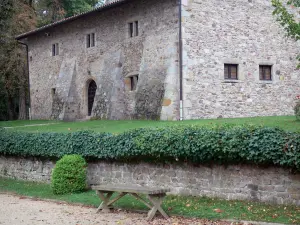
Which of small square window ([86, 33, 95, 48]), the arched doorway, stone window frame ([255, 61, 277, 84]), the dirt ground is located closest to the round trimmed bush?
the dirt ground

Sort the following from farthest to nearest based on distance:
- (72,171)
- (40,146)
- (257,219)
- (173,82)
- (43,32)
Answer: (43,32)
(173,82)
(40,146)
(72,171)
(257,219)

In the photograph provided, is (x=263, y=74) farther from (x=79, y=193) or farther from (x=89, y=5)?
(x=89, y=5)

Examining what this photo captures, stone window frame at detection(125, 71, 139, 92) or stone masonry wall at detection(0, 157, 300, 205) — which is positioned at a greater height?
stone window frame at detection(125, 71, 139, 92)

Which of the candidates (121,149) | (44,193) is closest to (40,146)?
(44,193)

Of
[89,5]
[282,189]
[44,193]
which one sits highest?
[89,5]

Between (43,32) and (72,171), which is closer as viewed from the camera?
(72,171)

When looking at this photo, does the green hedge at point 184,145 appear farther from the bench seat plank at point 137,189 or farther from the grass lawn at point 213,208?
the bench seat plank at point 137,189

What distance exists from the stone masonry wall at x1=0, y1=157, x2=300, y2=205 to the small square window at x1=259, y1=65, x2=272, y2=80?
1058 centimetres

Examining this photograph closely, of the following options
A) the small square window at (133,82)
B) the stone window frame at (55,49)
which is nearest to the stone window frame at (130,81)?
the small square window at (133,82)

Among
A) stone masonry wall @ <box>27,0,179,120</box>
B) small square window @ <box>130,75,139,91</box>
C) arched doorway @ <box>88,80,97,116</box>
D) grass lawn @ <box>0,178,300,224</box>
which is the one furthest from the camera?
arched doorway @ <box>88,80,97,116</box>

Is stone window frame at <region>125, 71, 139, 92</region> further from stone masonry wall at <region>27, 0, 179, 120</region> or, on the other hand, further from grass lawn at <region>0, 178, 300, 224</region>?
grass lawn at <region>0, 178, 300, 224</region>

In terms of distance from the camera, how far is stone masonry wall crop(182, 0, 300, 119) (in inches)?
702

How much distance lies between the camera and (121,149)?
1092cm

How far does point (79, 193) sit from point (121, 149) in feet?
6.18
